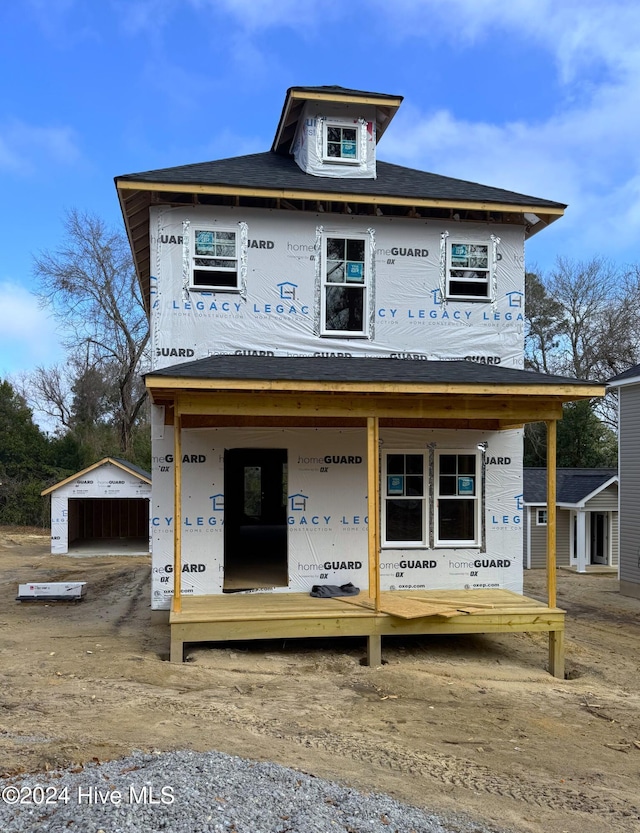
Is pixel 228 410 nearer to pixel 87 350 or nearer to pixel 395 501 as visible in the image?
pixel 395 501

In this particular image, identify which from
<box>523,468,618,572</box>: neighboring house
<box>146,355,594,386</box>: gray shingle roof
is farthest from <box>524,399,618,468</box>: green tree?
<box>146,355,594,386</box>: gray shingle roof

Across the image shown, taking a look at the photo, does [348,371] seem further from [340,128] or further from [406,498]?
[340,128]

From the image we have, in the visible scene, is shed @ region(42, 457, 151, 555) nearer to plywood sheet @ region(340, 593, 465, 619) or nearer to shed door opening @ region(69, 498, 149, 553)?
shed door opening @ region(69, 498, 149, 553)

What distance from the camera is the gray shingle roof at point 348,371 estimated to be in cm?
852

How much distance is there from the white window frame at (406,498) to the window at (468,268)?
2.74 metres

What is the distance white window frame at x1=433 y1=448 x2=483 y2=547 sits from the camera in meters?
10.8

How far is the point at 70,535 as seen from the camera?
944 inches

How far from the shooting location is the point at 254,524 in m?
22.2

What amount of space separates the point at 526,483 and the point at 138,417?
25.9 metres

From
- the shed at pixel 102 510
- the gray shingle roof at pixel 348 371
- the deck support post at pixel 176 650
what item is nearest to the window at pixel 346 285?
the gray shingle roof at pixel 348 371

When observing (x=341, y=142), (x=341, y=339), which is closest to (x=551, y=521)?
(x=341, y=339)

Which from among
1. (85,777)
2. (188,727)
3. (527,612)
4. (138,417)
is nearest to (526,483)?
(527,612)

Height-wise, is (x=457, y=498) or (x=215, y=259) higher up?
(x=215, y=259)

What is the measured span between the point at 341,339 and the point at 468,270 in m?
2.48
